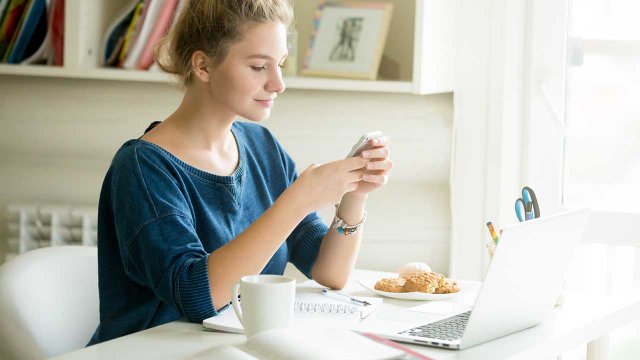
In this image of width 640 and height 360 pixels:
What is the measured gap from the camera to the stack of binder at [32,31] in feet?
7.41

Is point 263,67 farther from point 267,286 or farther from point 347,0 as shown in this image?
point 347,0

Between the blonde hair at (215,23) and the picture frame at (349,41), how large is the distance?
1.74 feet

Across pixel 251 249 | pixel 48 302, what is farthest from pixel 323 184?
pixel 48 302

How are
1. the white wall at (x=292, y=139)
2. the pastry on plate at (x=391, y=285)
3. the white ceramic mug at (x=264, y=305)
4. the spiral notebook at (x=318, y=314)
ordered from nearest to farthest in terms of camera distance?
the white ceramic mug at (x=264, y=305), the spiral notebook at (x=318, y=314), the pastry on plate at (x=391, y=285), the white wall at (x=292, y=139)

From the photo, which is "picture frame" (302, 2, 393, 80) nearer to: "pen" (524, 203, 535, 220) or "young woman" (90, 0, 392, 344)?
"young woman" (90, 0, 392, 344)

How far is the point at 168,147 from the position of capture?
1575 mm

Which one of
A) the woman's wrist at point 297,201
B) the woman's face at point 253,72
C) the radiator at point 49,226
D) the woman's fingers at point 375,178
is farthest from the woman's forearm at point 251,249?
the radiator at point 49,226

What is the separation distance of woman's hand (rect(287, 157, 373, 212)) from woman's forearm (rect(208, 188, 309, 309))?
1 cm

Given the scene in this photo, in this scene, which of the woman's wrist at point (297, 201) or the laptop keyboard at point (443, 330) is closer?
the laptop keyboard at point (443, 330)

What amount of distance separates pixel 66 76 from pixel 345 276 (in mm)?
1118

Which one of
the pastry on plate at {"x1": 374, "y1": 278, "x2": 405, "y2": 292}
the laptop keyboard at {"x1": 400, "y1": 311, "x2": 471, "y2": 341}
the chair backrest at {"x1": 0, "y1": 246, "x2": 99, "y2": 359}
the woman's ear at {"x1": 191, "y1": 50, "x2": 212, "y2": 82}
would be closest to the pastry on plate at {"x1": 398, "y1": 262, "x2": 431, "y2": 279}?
the pastry on plate at {"x1": 374, "y1": 278, "x2": 405, "y2": 292}

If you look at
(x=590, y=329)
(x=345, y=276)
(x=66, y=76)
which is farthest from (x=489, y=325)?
(x=66, y=76)

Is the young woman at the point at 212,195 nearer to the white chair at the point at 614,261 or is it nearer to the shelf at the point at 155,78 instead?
the shelf at the point at 155,78

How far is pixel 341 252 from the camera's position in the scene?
1644 mm
